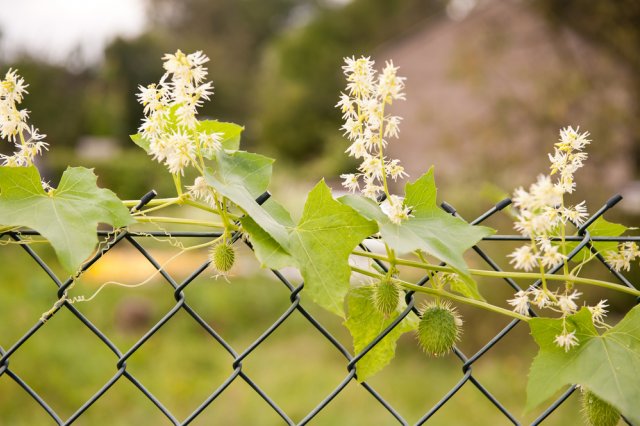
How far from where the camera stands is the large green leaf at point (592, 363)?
39.6 inches

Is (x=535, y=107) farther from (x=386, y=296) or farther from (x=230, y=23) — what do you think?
(x=230, y=23)

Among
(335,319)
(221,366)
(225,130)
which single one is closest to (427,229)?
(225,130)

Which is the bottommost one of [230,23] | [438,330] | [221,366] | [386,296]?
[438,330]

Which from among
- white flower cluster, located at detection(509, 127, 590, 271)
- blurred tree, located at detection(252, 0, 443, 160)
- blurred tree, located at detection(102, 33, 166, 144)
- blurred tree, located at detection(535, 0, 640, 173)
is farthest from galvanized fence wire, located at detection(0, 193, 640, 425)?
blurred tree, located at detection(102, 33, 166, 144)

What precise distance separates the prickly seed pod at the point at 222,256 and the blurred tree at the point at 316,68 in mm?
20616

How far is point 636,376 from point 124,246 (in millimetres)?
10129

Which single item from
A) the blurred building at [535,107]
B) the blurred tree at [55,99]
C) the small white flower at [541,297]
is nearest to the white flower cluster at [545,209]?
the small white flower at [541,297]

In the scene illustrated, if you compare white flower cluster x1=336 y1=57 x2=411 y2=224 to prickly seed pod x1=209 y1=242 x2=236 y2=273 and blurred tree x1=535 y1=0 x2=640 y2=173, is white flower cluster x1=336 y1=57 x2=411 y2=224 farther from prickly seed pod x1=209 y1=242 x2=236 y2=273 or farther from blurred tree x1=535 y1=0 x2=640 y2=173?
blurred tree x1=535 y1=0 x2=640 y2=173

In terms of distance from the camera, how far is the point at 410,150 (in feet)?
69.8

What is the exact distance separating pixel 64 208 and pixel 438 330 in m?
0.66

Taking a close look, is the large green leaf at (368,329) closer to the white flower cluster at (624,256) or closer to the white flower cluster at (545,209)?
the white flower cluster at (545,209)

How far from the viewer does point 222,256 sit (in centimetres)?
113

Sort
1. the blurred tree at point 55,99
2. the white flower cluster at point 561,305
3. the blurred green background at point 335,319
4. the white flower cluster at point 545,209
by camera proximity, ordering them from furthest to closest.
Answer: the blurred tree at point 55,99
the blurred green background at point 335,319
the white flower cluster at point 561,305
the white flower cluster at point 545,209

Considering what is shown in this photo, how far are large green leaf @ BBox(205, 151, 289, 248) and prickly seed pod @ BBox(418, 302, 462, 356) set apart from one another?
1.00 feet
